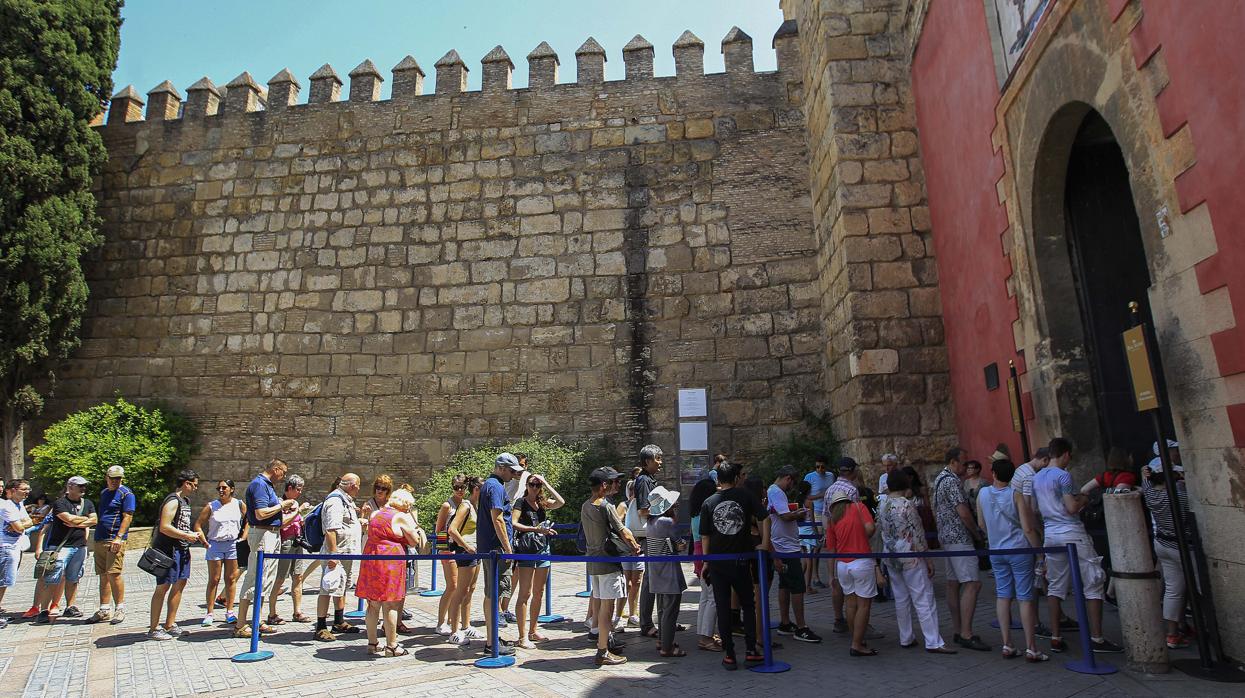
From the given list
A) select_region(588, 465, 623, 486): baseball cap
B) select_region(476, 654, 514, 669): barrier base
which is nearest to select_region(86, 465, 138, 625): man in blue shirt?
select_region(476, 654, 514, 669): barrier base

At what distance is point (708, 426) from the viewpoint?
31.1ft

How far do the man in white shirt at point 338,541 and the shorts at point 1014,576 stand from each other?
14.9 feet

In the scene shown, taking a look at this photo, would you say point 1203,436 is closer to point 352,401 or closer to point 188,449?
point 352,401

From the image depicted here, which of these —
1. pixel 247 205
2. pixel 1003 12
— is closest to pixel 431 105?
pixel 247 205

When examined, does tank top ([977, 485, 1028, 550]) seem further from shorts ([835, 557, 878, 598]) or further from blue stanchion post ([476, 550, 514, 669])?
blue stanchion post ([476, 550, 514, 669])

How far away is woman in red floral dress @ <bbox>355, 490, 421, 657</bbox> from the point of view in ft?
15.8

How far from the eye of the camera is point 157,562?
17.4 ft

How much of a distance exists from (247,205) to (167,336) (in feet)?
7.83

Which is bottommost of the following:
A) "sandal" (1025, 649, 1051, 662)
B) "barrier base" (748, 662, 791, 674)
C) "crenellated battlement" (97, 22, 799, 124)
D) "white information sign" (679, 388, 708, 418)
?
"barrier base" (748, 662, 791, 674)

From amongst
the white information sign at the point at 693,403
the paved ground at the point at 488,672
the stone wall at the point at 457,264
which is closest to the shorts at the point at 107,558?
the paved ground at the point at 488,672

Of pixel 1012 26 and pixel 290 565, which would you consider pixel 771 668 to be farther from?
pixel 1012 26

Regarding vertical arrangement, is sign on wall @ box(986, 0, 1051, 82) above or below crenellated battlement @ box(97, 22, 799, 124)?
below

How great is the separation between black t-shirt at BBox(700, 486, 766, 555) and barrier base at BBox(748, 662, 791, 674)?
674mm

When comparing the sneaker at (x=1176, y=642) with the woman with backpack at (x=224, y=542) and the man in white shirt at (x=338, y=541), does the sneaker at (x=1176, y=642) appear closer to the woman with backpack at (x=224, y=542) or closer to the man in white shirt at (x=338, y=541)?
the man in white shirt at (x=338, y=541)
